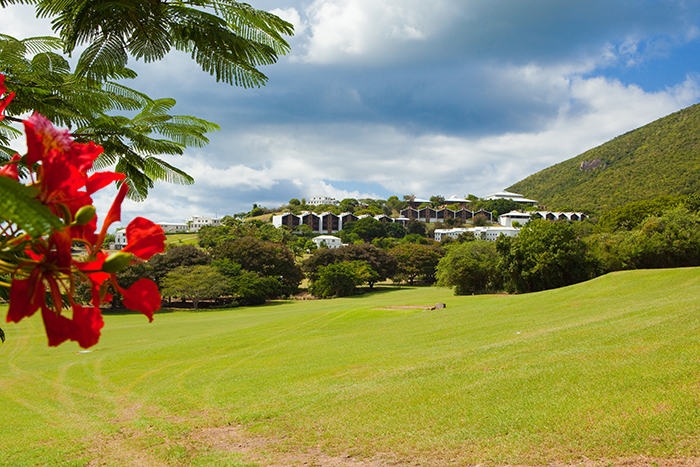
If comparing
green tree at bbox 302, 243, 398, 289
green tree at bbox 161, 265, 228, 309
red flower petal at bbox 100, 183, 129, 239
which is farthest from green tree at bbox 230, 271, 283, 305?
red flower petal at bbox 100, 183, 129, 239

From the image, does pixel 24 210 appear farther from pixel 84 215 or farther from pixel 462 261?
pixel 462 261

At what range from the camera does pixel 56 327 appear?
616 millimetres

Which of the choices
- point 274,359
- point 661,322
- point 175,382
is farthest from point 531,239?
point 175,382

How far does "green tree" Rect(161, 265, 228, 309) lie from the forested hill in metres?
67.8

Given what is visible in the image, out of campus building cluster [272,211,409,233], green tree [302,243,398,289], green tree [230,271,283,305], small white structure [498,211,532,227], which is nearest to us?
green tree [230,271,283,305]

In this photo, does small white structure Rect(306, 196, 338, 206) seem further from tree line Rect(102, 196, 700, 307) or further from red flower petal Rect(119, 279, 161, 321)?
red flower petal Rect(119, 279, 161, 321)

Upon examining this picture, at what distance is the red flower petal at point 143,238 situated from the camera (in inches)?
26.9

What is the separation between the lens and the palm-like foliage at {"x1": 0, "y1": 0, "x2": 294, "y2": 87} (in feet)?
6.06

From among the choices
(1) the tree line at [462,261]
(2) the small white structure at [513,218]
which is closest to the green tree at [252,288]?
(1) the tree line at [462,261]

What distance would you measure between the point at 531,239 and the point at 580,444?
26.3m

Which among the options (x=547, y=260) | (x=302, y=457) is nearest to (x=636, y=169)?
(x=547, y=260)

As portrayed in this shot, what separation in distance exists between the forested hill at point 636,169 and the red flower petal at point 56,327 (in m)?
83.8

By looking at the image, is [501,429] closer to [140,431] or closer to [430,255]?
[140,431]

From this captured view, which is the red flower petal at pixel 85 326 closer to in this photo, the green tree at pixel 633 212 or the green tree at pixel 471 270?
the green tree at pixel 471 270
